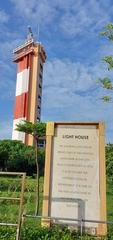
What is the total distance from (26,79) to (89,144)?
3358cm

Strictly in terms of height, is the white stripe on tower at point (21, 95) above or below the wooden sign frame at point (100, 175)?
above

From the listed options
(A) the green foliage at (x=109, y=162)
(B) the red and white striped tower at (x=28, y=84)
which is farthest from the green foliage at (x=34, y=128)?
(B) the red and white striped tower at (x=28, y=84)

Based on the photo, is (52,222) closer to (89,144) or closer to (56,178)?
(56,178)

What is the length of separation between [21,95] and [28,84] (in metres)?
1.36

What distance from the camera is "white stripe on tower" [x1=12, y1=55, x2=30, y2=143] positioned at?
3725 cm

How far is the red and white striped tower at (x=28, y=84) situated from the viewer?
37406 millimetres

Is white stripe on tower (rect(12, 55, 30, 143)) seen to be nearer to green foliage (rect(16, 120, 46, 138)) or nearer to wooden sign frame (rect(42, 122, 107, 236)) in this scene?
green foliage (rect(16, 120, 46, 138))

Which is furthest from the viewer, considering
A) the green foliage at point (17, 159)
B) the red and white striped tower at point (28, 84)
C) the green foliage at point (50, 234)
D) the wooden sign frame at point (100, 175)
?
the red and white striped tower at point (28, 84)

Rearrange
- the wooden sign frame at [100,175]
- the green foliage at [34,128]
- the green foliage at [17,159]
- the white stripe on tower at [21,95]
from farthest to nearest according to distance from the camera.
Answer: the white stripe on tower at [21,95] < the green foliage at [17,159] < the green foliage at [34,128] < the wooden sign frame at [100,175]

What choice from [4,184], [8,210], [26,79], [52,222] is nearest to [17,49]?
[26,79]

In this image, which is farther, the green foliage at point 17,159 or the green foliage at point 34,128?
the green foliage at point 17,159

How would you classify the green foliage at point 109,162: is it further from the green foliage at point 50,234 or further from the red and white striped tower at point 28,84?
the red and white striped tower at point 28,84

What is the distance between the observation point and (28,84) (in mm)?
38656

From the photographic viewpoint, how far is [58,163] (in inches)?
230
